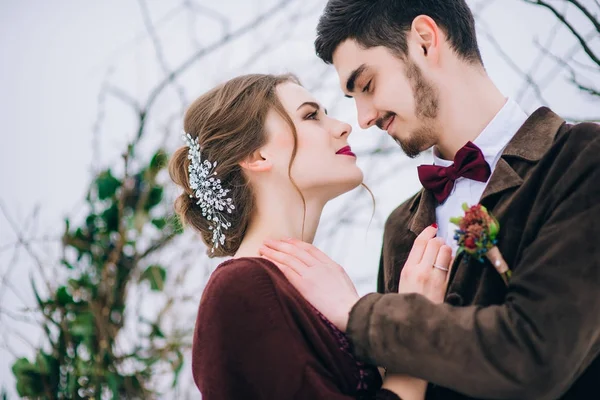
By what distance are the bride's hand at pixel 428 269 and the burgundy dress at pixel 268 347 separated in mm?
276

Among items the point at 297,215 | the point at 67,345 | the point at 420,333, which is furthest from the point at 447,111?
the point at 67,345

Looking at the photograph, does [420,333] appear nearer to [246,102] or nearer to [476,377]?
[476,377]

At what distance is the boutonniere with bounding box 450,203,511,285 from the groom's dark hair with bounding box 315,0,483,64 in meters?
0.75

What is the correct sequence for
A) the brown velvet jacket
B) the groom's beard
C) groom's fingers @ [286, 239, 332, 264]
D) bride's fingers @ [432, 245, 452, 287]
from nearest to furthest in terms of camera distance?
1. the brown velvet jacket
2. bride's fingers @ [432, 245, 452, 287]
3. groom's fingers @ [286, 239, 332, 264]
4. the groom's beard

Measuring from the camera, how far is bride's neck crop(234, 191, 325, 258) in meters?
2.43

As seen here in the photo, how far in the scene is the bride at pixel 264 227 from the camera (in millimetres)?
1949

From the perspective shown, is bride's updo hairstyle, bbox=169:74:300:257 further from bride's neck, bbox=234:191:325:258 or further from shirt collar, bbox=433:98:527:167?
shirt collar, bbox=433:98:527:167

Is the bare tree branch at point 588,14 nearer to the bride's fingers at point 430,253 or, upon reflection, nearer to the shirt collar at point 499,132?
the shirt collar at point 499,132

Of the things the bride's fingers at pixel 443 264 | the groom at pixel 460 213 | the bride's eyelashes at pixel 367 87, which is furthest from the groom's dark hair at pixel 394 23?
the bride's fingers at pixel 443 264

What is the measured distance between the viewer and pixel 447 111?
238cm

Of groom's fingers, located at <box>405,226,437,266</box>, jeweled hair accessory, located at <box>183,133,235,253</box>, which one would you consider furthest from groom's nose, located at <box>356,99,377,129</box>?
jeweled hair accessory, located at <box>183,133,235,253</box>

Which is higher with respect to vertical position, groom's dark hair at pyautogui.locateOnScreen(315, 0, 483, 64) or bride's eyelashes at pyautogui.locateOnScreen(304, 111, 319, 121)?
groom's dark hair at pyautogui.locateOnScreen(315, 0, 483, 64)

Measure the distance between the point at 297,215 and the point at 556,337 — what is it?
107 cm

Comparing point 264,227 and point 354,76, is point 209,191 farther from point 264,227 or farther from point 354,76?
point 354,76
